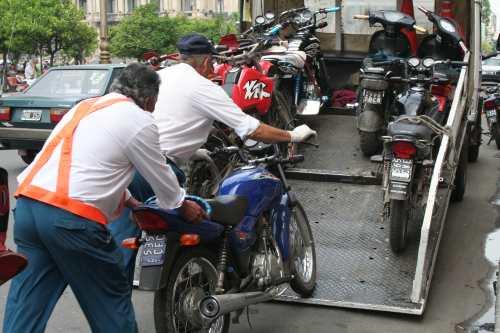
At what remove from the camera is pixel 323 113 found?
9.67 metres

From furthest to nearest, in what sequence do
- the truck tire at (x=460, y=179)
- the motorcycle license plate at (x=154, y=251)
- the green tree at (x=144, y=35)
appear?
the green tree at (x=144, y=35) → the truck tire at (x=460, y=179) → the motorcycle license plate at (x=154, y=251)

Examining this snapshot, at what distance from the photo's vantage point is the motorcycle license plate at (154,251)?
387 centimetres

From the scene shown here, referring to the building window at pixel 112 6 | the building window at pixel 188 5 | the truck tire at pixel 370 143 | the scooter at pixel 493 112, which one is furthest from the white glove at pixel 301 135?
the building window at pixel 112 6

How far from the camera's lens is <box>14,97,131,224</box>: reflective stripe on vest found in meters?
3.39

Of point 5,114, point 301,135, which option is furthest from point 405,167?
point 5,114

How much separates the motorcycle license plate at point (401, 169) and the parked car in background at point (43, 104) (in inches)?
243

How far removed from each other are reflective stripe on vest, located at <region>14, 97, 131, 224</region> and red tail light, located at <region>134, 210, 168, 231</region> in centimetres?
25

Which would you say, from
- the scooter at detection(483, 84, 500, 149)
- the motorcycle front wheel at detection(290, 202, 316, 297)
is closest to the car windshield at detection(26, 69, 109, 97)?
the motorcycle front wheel at detection(290, 202, 316, 297)

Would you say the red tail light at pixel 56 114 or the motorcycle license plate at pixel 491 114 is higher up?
the red tail light at pixel 56 114

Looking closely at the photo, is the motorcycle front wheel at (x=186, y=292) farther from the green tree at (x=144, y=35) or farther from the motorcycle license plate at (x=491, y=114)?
the green tree at (x=144, y=35)

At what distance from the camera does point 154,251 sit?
12.7 feet

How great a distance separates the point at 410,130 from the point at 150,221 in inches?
112

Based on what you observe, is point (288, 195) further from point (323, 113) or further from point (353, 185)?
point (323, 113)

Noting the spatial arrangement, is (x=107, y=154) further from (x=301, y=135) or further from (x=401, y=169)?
(x=401, y=169)
